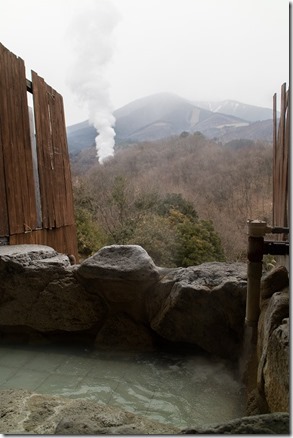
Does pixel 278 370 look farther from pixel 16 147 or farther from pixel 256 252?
pixel 16 147

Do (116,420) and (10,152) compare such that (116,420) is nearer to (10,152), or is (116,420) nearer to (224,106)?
(10,152)

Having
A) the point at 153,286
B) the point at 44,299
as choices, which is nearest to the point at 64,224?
the point at 44,299

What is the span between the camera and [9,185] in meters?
4.48

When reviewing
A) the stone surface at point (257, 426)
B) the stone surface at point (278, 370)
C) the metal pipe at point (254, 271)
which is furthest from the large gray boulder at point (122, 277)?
the stone surface at point (257, 426)

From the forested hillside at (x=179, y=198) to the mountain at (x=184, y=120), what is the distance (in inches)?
11.5

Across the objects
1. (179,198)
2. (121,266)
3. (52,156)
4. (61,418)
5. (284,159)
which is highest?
(52,156)

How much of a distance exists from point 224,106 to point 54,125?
338cm

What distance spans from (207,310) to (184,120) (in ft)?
22.1

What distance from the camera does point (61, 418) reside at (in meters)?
1.87

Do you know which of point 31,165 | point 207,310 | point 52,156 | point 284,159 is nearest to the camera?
point 207,310

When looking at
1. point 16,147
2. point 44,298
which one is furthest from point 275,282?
point 16,147

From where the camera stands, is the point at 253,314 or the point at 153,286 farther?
the point at 153,286

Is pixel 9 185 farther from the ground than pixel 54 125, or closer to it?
closer to it

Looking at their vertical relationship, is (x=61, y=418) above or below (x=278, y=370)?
below
